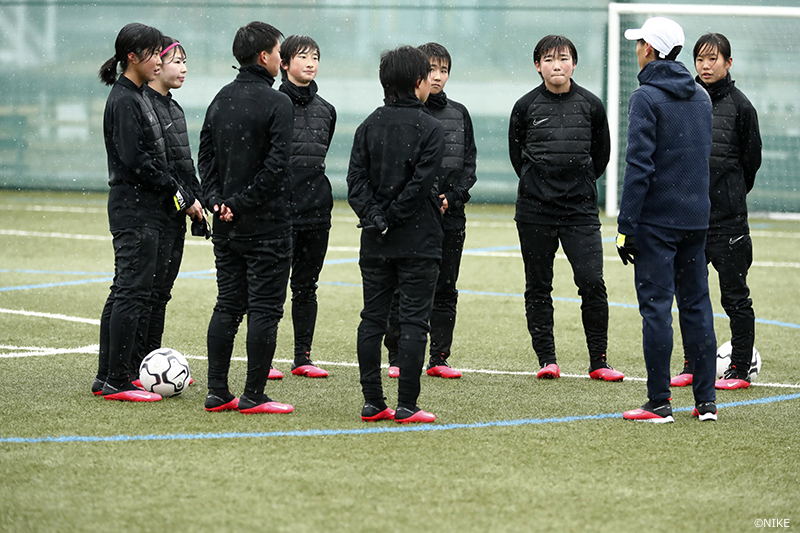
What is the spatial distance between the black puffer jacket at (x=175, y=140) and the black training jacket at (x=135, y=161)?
0.56ft

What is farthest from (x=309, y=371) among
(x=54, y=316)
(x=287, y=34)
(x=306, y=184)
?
(x=287, y=34)

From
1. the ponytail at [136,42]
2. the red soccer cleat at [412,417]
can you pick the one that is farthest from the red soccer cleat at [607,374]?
the ponytail at [136,42]

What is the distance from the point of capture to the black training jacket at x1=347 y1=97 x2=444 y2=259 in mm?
5109

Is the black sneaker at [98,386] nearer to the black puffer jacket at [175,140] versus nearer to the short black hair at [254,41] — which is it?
the black puffer jacket at [175,140]

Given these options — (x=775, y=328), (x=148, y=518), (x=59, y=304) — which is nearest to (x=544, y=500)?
(x=148, y=518)

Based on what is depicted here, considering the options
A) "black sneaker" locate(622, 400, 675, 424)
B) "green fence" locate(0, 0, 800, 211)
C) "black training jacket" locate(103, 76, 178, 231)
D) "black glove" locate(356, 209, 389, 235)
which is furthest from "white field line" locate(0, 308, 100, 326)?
"green fence" locate(0, 0, 800, 211)

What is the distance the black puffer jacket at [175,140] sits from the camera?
5957 millimetres

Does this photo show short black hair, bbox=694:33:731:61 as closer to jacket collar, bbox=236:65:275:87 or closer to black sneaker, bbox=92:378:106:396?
jacket collar, bbox=236:65:275:87

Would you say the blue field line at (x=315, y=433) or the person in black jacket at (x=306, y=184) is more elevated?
the person in black jacket at (x=306, y=184)

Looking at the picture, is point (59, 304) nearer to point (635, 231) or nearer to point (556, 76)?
point (556, 76)

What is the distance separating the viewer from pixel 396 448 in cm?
469

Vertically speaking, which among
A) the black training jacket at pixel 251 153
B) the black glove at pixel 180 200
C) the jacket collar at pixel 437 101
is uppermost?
the jacket collar at pixel 437 101

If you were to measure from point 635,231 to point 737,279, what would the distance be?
55.3 inches

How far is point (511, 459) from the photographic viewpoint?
4547 millimetres
